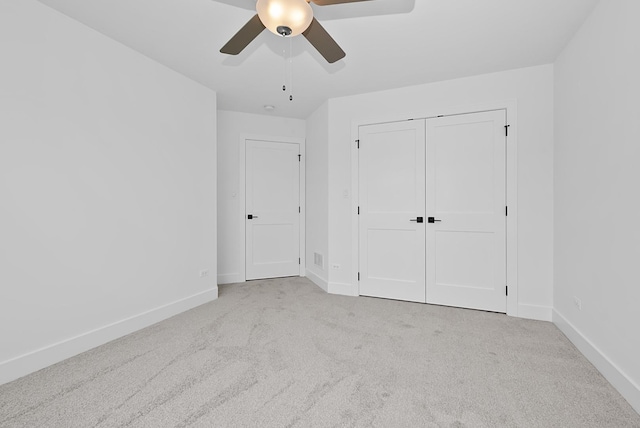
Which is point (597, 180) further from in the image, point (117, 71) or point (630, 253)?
point (117, 71)

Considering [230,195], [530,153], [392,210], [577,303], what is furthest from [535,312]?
[230,195]

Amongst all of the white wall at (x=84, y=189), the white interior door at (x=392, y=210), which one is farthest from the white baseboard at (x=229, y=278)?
the white interior door at (x=392, y=210)

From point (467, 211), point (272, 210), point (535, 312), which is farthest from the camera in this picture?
point (272, 210)

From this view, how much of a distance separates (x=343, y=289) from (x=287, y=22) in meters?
2.96

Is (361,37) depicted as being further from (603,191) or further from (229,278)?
(229,278)

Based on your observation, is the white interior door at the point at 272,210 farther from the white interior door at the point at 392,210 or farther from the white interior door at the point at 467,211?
the white interior door at the point at 467,211

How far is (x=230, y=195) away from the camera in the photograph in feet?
13.6

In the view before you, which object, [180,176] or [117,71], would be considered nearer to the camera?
[117,71]

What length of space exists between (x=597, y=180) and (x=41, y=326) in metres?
4.02

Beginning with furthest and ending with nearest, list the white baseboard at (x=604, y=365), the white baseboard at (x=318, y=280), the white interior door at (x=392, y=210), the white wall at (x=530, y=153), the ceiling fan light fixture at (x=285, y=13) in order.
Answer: the white baseboard at (x=318, y=280)
the white interior door at (x=392, y=210)
the white wall at (x=530, y=153)
the white baseboard at (x=604, y=365)
the ceiling fan light fixture at (x=285, y=13)

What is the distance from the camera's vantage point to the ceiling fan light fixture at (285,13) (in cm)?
143

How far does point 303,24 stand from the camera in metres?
1.54

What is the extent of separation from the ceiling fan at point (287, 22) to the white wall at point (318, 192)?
6.44 ft

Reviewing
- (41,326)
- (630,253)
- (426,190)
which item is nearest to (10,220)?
(41,326)
